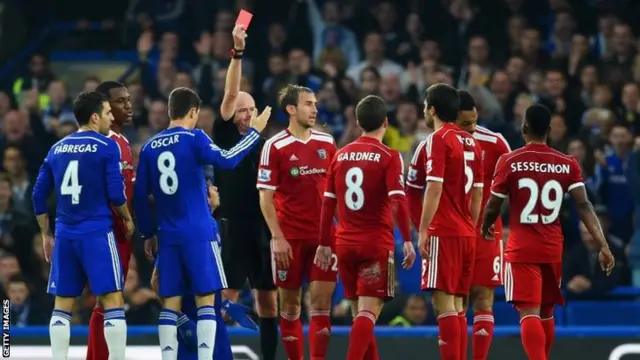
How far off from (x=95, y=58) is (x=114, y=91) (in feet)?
27.0

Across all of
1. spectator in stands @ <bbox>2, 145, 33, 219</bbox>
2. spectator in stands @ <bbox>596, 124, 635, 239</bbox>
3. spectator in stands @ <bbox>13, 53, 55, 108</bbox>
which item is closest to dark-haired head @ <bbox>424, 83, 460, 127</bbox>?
spectator in stands @ <bbox>596, 124, 635, 239</bbox>

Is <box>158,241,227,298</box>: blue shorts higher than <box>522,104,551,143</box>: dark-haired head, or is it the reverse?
<box>522,104,551,143</box>: dark-haired head

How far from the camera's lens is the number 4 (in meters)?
10.9

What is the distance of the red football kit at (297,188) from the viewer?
11695 mm

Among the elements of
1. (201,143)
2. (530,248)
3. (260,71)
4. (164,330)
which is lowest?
(164,330)

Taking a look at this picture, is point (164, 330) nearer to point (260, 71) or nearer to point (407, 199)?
point (407, 199)

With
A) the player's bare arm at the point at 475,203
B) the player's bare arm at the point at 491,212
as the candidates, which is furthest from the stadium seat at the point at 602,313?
the player's bare arm at the point at 475,203

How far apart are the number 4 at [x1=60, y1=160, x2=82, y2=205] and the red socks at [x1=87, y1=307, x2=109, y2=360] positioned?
0.97 meters

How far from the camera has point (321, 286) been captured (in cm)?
1160

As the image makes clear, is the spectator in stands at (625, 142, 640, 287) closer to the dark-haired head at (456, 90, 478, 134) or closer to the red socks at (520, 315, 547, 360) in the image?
the dark-haired head at (456, 90, 478, 134)

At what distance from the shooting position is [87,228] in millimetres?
10867

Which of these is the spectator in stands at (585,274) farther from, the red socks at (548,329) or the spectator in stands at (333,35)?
the spectator in stands at (333,35)

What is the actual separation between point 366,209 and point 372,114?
0.73 meters

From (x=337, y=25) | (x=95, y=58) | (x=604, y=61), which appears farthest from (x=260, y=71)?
(x=604, y=61)
